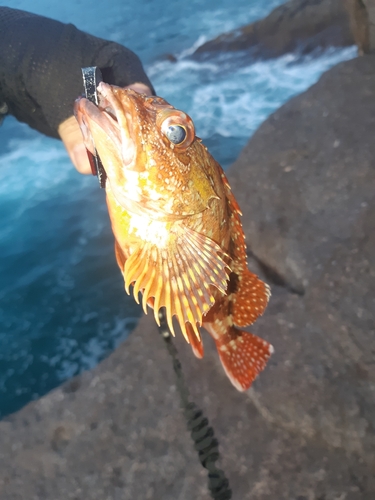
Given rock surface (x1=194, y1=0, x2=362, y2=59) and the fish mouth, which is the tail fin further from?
rock surface (x1=194, y1=0, x2=362, y2=59)

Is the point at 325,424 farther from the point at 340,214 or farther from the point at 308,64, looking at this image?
the point at 308,64

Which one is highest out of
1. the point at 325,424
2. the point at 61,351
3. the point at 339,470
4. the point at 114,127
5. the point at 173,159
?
the point at 114,127

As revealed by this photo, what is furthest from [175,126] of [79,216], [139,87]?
[79,216]

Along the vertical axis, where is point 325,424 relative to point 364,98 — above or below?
below

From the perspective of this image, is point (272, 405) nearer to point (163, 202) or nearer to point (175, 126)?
point (163, 202)

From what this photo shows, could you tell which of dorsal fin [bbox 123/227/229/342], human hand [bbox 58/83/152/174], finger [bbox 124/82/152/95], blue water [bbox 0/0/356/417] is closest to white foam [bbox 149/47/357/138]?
blue water [bbox 0/0/356/417]

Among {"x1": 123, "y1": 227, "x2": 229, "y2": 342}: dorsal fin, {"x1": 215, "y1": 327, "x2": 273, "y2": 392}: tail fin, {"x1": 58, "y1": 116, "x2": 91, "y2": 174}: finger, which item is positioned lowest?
{"x1": 215, "y1": 327, "x2": 273, "y2": 392}: tail fin

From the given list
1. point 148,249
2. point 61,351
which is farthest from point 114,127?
point 61,351
